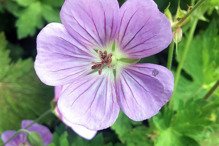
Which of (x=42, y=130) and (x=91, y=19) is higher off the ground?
(x=91, y=19)

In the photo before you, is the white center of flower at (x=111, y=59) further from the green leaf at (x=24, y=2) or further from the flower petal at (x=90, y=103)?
the green leaf at (x=24, y=2)

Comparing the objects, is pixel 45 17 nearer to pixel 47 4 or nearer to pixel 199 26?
pixel 47 4

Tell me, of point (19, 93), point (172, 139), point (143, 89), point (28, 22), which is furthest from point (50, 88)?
point (143, 89)

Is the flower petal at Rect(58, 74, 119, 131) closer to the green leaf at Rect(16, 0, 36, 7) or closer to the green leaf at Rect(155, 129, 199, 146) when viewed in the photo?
the green leaf at Rect(155, 129, 199, 146)

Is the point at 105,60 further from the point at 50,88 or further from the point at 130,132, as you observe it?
the point at 50,88

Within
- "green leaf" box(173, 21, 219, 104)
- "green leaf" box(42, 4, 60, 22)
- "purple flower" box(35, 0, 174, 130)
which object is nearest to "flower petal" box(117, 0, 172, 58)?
"purple flower" box(35, 0, 174, 130)

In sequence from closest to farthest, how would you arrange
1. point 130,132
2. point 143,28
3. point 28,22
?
point 143,28 → point 130,132 → point 28,22

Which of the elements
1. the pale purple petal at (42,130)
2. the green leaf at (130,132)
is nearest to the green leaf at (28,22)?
the pale purple petal at (42,130)

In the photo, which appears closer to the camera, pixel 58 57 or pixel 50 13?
pixel 58 57
